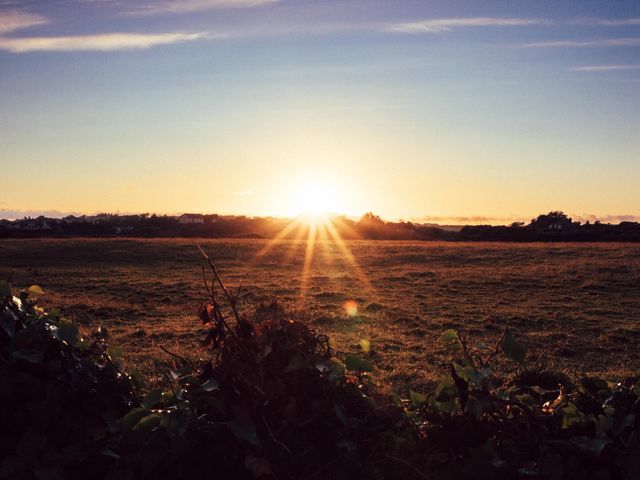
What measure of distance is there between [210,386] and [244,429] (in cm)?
20

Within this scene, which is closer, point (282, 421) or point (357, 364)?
point (282, 421)

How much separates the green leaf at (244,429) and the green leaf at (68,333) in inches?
34.2

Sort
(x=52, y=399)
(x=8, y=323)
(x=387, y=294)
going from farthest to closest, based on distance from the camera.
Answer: (x=387, y=294)
(x=8, y=323)
(x=52, y=399)

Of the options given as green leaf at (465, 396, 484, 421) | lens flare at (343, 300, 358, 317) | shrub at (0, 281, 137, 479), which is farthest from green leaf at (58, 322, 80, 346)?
lens flare at (343, 300, 358, 317)

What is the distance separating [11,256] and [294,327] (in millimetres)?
37304

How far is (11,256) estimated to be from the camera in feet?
114

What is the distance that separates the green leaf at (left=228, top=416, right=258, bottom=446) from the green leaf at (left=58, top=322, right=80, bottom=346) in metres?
0.87

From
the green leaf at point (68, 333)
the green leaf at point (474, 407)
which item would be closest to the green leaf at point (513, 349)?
the green leaf at point (474, 407)

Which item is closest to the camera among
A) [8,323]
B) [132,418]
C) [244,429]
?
[244,429]

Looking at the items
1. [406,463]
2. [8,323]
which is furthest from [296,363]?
[8,323]

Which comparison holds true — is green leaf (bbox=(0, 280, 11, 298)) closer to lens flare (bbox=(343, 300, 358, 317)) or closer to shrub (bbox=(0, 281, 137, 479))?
shrub (bbox=(0, 281, 137, 479))

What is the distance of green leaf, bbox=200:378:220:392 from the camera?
6.55ft

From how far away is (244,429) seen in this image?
192 cm

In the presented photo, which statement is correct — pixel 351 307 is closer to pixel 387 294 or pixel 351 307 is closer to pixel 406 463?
pixel 387 294
